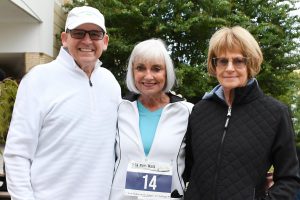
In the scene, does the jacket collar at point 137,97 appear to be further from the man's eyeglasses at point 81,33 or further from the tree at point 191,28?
the tree at point 191,28

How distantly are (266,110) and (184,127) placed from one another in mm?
586

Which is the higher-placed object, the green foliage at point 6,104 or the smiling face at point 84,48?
the smiling face at point 84,48

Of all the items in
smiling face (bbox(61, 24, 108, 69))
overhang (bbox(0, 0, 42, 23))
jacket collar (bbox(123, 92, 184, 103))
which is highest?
overhang (bbox(0, 0, 42, 23))

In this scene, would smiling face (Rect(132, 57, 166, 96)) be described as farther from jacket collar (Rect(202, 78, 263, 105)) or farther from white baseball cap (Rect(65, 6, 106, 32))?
jacket collar (Rect(202, 78, 263, 105))

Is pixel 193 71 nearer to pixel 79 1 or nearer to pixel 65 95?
pixel 79 1

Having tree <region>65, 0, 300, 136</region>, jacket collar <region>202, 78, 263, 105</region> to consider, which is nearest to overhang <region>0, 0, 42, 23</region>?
tree <region>65, 0, 300, 136</region>

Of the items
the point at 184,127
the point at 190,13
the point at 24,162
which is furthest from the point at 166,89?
the point at 190,13

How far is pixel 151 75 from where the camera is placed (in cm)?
274

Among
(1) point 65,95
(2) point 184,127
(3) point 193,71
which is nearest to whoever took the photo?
(1) point 65,95

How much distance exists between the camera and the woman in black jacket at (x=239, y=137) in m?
2.22

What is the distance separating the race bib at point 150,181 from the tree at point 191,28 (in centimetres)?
769

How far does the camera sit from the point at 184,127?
2.68 metres

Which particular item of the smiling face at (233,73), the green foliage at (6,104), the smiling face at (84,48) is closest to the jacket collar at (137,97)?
the smiling face at (84,48)

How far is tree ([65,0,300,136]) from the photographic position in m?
10.9
